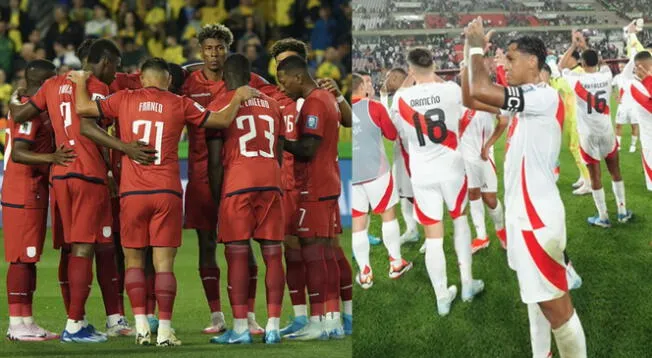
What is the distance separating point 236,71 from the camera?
7.52 m

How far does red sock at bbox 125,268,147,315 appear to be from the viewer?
729cm

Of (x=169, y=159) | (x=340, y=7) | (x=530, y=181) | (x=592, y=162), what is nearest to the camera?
(x=530, y=181)

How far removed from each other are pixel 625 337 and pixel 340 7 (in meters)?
12.2

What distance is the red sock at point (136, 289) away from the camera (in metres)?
7.29

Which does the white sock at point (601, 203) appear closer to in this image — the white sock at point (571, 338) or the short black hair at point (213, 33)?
the white sock at point (571, 338)

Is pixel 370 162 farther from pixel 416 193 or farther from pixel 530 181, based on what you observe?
pixel 530 181

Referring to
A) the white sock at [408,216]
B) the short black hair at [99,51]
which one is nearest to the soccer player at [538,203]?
the white sock at [408,216]

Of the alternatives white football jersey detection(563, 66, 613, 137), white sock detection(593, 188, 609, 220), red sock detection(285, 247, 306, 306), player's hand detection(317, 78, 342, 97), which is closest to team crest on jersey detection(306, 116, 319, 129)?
player's hand detection(317, 78, 342, 97)

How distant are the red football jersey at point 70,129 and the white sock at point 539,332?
3.02 m

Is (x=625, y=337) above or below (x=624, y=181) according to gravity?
below

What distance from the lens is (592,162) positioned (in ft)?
21.1

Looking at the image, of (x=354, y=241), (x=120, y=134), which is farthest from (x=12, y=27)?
(x=354, y=241)

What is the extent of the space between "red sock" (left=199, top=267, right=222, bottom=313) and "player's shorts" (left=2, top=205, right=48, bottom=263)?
1114 mm

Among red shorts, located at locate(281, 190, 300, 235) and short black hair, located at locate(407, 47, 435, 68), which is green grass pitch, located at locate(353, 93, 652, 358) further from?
red shorts, located at locate(281, 190, 300, 235)
